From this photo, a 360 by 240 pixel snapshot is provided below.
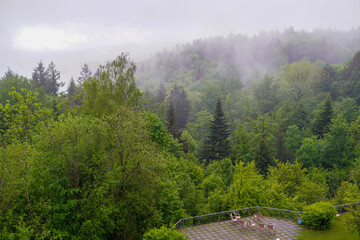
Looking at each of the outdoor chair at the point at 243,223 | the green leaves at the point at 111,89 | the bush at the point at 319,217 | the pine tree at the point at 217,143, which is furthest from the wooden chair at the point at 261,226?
the pine tree at the point at 217,143

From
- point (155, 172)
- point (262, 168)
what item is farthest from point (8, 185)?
point (262, 168)

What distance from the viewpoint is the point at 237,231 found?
15547 millimetres

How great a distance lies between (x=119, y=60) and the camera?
25.2m

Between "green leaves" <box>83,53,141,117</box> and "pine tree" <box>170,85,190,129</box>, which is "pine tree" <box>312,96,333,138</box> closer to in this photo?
"pine tree" <box>170,85,190,129</box>

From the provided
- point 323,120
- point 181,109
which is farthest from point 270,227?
point 181,109

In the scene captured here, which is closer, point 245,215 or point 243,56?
point 245,215

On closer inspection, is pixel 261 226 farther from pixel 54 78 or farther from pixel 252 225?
pixel 54 78

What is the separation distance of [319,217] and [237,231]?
14.9ft

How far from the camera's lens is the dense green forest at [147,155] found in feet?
46.1

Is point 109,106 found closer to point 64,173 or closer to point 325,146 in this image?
point 64,173

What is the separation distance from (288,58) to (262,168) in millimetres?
85050

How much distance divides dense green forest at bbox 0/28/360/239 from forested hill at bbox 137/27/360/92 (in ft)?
126

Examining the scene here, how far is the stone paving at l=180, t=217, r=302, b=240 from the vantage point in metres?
14.9

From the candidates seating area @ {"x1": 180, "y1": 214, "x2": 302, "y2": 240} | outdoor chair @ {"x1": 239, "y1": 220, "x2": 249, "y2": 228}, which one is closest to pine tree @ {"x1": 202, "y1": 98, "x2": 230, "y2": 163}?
seating area @ {"x1": 180, "y1": 214, "x2": 302, "y2": 240}
